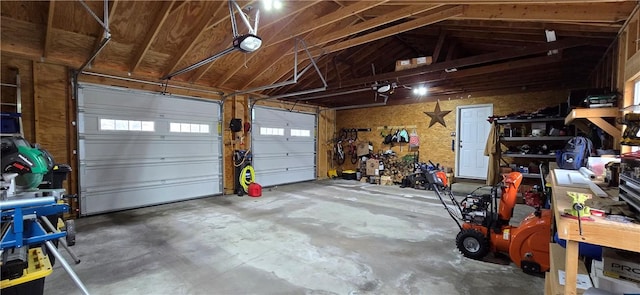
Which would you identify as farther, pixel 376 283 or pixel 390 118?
pixel 390 118

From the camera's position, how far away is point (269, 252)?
3.21 metres

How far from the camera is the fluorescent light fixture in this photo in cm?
329

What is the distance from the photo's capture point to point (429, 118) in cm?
828

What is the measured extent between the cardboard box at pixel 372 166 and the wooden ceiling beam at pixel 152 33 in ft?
22.1

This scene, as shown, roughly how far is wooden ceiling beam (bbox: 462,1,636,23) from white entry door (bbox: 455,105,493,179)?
4450mm

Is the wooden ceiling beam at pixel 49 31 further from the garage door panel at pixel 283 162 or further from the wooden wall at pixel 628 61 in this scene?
the wooden wall at pixel 628 61

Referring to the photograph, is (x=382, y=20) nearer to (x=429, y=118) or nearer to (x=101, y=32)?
(x=101, y=32)

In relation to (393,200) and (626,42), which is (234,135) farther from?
(626,42)

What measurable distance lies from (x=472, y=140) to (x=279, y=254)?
6.71 meters

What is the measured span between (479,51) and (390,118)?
3.45m

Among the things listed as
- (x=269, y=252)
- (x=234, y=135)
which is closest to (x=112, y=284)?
(x=269, y=252)

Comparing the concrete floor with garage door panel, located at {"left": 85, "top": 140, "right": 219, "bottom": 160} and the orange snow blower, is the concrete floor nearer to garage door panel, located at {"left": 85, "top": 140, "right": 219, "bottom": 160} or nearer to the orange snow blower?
the orange snow blower

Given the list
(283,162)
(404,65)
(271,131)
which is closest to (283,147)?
(283,162)

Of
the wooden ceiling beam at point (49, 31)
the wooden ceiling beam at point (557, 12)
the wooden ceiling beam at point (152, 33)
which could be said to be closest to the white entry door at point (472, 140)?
the wooden ceiling beam at point (557, 12)
